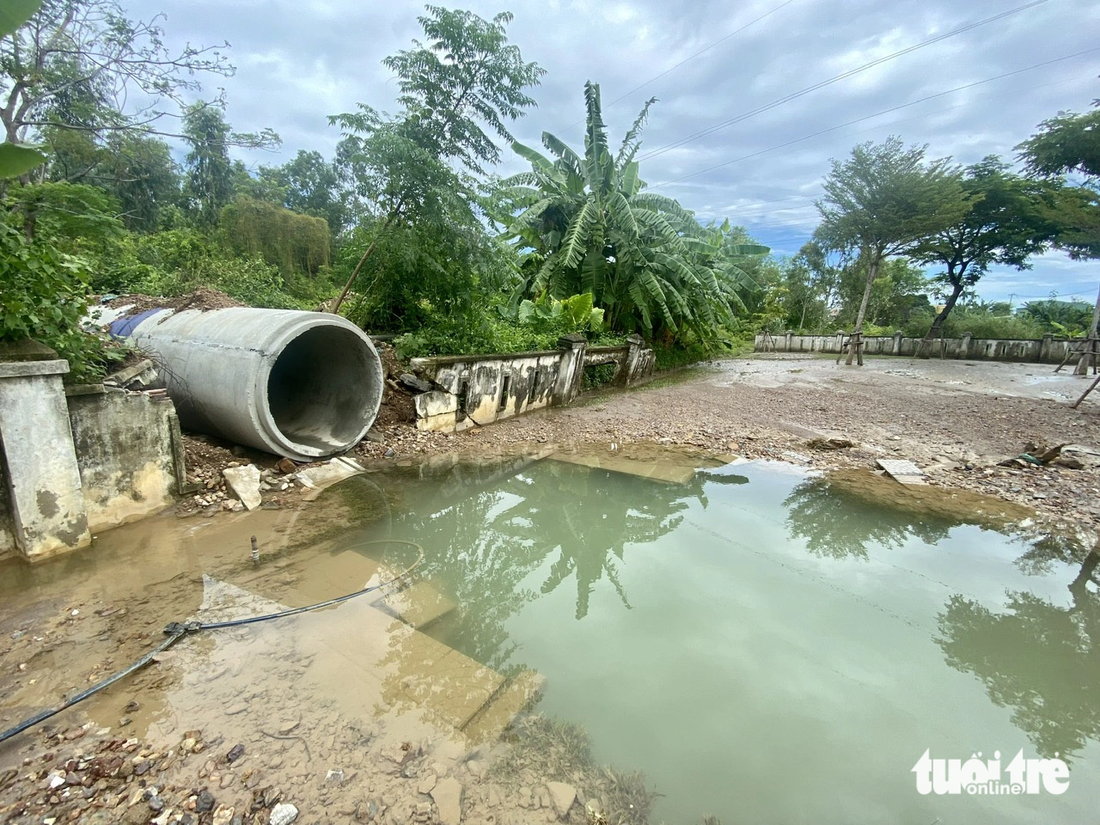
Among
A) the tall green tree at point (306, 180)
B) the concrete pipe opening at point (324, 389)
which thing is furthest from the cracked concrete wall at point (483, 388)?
the tall green tree at point (306, 180)

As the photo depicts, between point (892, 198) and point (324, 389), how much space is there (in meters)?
19.3

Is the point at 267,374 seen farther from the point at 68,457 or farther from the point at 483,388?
the point at 483,388

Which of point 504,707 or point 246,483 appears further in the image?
point 246,483

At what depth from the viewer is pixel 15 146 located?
2.87ft

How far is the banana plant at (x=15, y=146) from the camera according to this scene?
33.8 inches

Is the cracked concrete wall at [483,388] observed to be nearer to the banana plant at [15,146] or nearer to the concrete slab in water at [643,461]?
the concrete slab in water at [643,461]

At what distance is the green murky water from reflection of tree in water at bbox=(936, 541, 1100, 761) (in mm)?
11

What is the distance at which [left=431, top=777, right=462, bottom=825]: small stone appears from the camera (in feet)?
5.35

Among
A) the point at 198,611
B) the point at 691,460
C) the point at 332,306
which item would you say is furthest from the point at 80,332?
the point at 691,460

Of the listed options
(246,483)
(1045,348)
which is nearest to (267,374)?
(246,483)

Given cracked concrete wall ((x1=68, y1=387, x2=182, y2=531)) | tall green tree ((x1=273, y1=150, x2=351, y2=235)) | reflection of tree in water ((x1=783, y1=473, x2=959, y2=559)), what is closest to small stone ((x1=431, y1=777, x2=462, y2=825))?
reflection of tree in water ((x1=783, y1=473, x2=959, y2=559))

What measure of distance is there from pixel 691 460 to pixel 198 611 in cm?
482

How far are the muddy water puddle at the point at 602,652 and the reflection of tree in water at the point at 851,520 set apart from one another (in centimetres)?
4

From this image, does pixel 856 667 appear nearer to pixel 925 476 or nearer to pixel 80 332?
pixel 925 476
